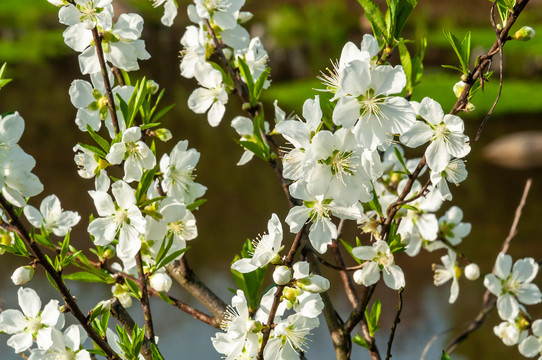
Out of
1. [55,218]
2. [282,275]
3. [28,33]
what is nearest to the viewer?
[282,275]

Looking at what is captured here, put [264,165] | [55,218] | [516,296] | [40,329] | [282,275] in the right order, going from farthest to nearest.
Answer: [264,165] < [516,296] < [55,218] < [40,329] < [282,275]

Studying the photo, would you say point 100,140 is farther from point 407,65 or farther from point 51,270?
point 407,65

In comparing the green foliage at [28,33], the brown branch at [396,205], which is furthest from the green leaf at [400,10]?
the green foliage at [28,33]

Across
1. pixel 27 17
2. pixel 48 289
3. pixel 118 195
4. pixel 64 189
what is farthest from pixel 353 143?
pixel 27 17

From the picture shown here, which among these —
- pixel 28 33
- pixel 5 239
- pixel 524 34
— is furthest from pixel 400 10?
pixel 28 33

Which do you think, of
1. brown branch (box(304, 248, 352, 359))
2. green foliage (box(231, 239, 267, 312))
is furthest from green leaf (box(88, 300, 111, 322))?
brown branch (box(304, 248, 352, 359))

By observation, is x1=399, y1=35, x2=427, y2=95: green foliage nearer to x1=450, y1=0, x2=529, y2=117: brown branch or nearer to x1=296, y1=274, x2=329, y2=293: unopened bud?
x1=450, y1=0, x2=529, y2=117: brown branch
